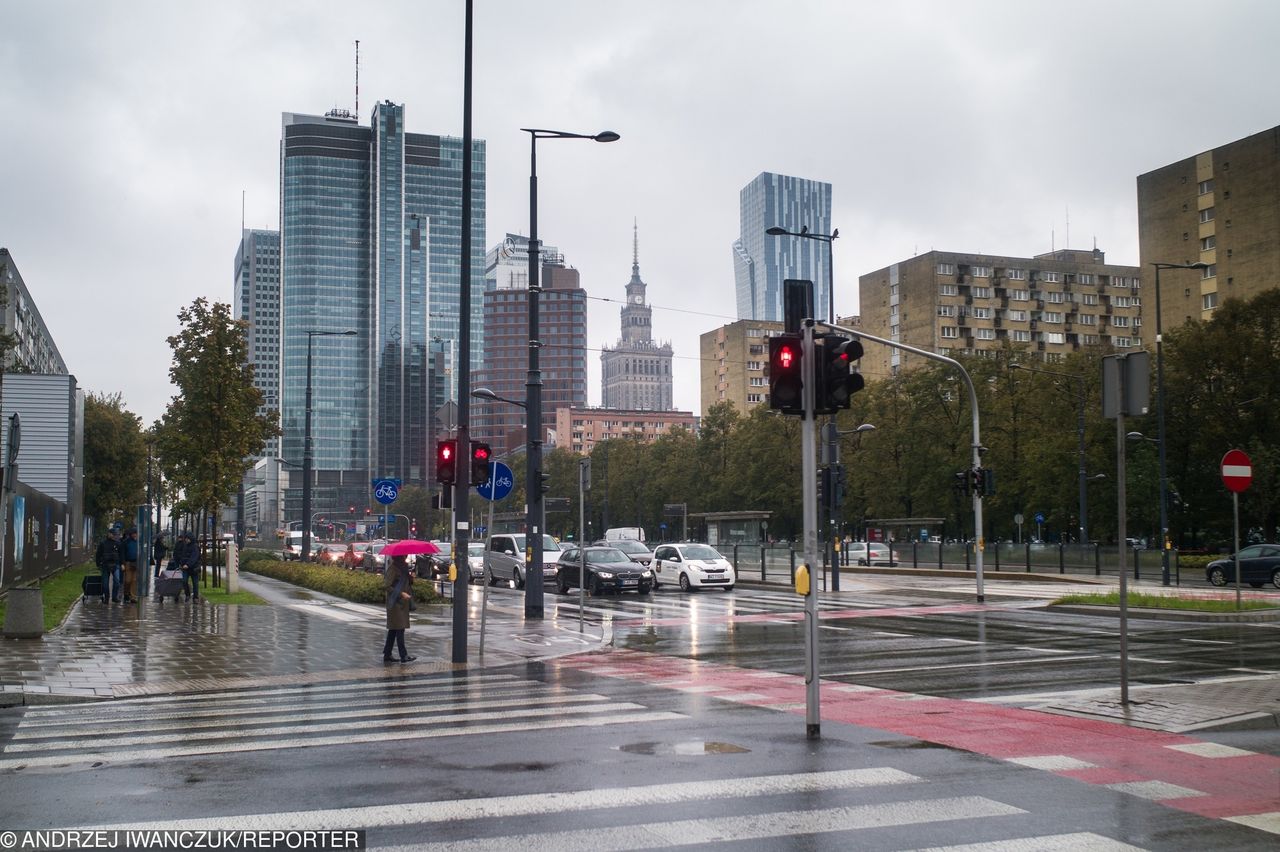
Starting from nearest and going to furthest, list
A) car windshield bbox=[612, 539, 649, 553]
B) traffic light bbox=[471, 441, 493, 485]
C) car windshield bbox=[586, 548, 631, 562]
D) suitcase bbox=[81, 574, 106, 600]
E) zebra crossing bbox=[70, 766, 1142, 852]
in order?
1. zebra crossing bbox=[70, 766, 1142, 852]
2. traffic light bbox=[471, 441, 493, 485]
3. suitcase bbox=[81, 574, 106, 600]
4. car windshield bbox=[586, 548, 631, 562]
5. car windshield bbox=[612, 539, 649, 553]

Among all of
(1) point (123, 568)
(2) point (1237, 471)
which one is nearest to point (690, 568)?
(1) point (123, 568)

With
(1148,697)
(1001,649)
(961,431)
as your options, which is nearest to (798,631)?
(1001,649)

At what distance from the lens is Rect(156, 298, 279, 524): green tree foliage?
114 feet

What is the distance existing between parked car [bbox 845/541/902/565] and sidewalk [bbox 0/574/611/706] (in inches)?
1360

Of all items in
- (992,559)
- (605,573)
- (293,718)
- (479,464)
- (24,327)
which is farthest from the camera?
(24,327)

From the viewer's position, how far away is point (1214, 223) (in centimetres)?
8731

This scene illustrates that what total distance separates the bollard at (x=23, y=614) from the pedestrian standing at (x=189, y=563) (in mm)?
Result: 11255

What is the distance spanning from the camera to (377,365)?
19462 centimetres

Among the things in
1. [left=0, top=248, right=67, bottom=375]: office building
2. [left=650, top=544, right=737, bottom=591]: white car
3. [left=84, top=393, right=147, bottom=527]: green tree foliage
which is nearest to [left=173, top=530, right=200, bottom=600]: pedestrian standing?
[left=650, top=544, right=737, bottom=591]: white car

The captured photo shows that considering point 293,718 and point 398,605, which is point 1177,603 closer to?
point 398,605

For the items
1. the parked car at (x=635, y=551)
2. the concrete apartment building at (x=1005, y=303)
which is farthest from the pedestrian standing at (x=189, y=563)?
the concrete apartment building at (x=1005, y=303)

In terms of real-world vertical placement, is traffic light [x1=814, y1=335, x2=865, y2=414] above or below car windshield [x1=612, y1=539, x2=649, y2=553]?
above

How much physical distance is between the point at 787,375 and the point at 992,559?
1879 inches

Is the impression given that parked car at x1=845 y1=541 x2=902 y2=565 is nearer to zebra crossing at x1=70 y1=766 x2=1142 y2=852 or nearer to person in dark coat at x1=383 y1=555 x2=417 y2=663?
person in dark coat at x1=383 y1=555 x2=417 y2=663
